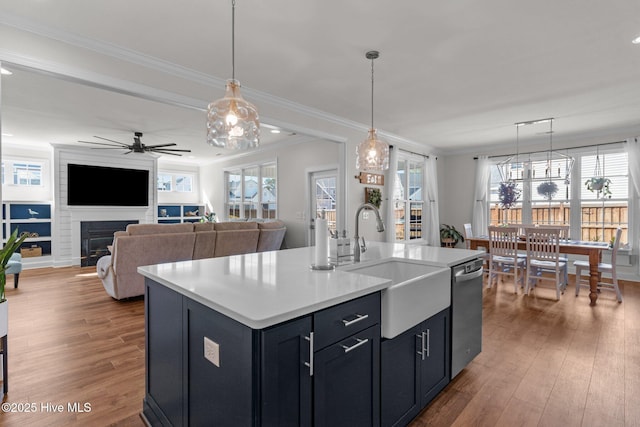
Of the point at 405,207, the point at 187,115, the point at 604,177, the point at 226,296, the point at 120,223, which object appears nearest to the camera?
the point at 226,296

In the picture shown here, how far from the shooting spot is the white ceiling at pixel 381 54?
2.27 m

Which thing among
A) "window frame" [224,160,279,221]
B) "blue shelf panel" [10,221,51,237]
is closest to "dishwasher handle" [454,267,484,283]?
"window frame" [224,160,279,221]

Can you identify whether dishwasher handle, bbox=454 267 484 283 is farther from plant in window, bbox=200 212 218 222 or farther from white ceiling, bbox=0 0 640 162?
plant in window, bbox=200 212 218 222

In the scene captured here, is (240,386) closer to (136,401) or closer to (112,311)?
(136,401)

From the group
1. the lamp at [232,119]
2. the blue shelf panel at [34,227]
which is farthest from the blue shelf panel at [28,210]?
the lamp at [232,119]

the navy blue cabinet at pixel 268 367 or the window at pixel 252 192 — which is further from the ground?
the window at pixel 252 192

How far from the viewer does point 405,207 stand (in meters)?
6.51

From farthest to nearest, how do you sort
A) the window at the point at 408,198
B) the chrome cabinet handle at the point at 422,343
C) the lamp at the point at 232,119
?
the window at the point at 408,198 < the lamp at the point at 232,119 < the chrome cabinet handle at the point at 422,343

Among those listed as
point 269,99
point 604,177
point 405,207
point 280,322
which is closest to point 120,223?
point 269,99

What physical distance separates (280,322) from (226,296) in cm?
31

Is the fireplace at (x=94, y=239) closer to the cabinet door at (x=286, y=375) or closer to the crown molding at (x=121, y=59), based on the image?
the crown molding at (x=121, y=59)

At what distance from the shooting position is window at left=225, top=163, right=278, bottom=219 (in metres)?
7.17

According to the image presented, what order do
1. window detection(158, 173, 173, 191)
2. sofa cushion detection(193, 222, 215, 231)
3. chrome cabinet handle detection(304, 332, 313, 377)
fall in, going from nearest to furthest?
1. chrome cabinet handle detection(304, 332, 313, 377)
2. sofa cushion detection(193, 222, 215, 231)
3. window detection(158, 173, 173, 191)

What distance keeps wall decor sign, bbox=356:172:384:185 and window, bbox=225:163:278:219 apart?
7.56ft
